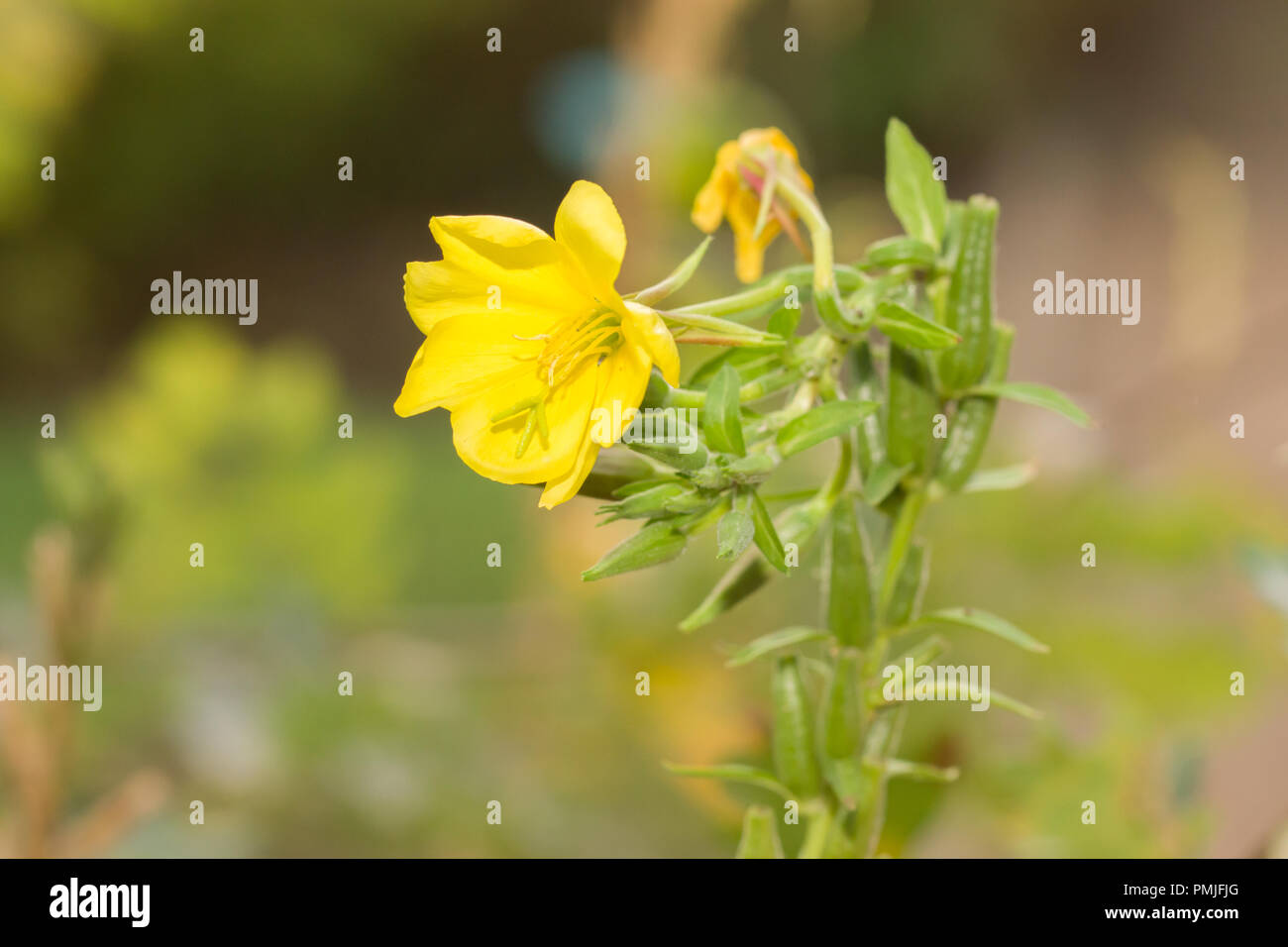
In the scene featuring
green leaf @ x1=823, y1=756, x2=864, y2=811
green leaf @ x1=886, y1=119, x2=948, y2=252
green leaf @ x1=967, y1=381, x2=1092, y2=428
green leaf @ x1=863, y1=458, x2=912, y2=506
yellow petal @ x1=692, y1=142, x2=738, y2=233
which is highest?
yellow petal @ x1=692, y1=142, x2=738, y2=233

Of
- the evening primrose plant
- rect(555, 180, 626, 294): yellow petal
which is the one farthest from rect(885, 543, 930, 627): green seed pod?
rect(555, 180, 626, 294): yellow petal

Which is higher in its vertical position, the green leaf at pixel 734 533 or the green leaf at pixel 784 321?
the green leaf at pixel 784 321

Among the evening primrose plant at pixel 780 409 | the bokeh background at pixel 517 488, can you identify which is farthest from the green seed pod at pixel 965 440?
the bokeh background at pixel 517 488

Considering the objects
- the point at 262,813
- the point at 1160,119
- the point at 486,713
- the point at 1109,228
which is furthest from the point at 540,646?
the point at 1160,119

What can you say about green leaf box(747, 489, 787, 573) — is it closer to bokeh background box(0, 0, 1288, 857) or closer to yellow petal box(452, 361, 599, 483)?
yellow petal box(452, 361, 599, 483)

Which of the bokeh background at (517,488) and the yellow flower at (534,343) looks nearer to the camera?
the yellow flower at (534,343)

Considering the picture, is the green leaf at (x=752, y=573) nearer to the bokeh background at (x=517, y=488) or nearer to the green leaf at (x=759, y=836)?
the green leaf at (x=759, y=836)
